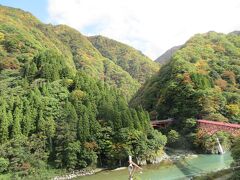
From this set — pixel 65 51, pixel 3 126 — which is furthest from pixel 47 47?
pixel 3 126

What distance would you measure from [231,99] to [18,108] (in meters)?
38.6

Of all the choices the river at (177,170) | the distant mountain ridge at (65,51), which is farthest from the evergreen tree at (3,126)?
the distant mountain ridge at (65,51)

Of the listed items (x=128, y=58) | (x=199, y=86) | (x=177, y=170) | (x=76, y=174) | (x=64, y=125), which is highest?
(x=128, y=58)

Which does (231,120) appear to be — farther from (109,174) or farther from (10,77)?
(10,77)

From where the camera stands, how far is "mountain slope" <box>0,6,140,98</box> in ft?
277

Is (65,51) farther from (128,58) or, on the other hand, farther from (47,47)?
(128,58)

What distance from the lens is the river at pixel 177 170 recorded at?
147ft

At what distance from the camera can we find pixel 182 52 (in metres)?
89.2

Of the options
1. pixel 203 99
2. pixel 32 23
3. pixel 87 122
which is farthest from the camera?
pixel 32 23

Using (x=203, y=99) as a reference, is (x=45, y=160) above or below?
below

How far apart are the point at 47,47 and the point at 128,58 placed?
69.1 meters

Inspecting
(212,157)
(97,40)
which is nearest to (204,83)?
(212,157)

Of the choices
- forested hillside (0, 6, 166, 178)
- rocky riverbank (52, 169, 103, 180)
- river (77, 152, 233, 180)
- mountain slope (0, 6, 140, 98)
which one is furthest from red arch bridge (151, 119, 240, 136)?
mountain slope (0, 6, 140, 98)

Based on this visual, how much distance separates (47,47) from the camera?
11062 centimetres
